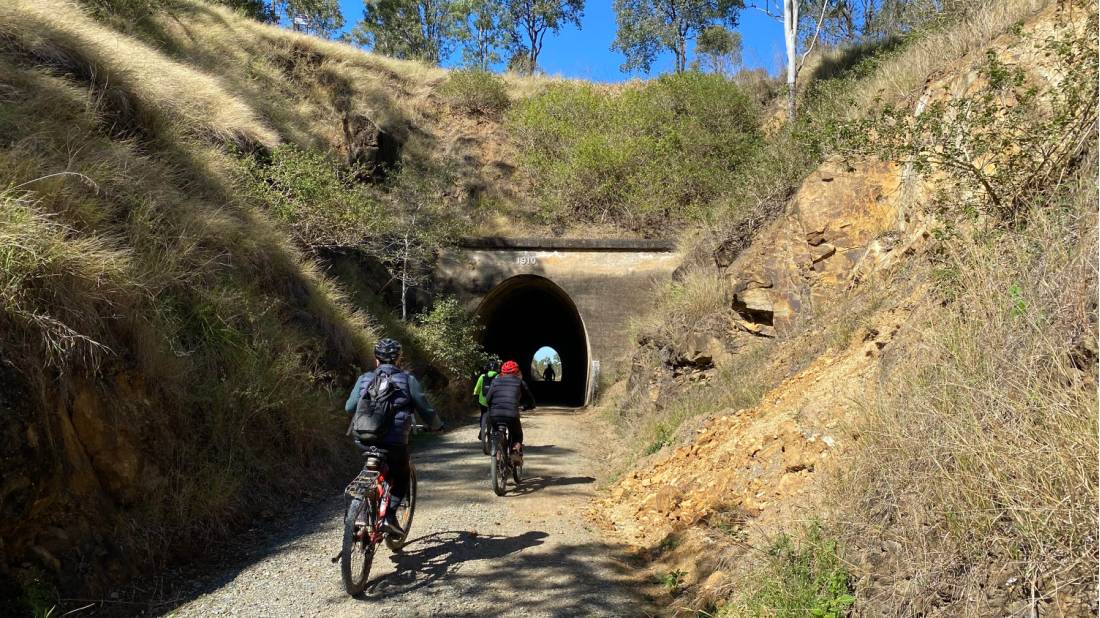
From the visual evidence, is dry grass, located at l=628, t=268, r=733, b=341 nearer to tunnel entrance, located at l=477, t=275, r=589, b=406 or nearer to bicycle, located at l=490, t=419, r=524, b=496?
bicycle, located at l=490, t=419, r=524, b=496

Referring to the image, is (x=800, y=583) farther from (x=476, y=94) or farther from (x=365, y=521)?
(x=476, y=94)

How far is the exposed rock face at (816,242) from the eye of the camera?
28.0ft

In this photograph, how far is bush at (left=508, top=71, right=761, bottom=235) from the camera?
21484 millimetres

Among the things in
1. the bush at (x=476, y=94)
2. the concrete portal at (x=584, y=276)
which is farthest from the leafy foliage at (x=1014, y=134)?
the bush at (x=476, y=94)

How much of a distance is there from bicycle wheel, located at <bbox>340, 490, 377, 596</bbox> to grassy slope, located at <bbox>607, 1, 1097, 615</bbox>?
2.08 metres

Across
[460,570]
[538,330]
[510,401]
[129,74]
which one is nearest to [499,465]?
[510,401]

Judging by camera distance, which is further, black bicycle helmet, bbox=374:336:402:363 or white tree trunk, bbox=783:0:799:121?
white tree trunk, bbox=783:0:799:121

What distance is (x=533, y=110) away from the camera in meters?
26.4

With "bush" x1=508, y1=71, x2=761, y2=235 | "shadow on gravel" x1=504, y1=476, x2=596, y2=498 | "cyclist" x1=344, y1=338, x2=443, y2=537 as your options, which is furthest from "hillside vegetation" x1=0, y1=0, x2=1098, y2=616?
"bush" x1=508, y1=71, x2=761, y2=235

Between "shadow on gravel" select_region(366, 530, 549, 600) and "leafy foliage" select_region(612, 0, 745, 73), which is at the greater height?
"leafy foliage" select_region(612, 0, 745, 73)

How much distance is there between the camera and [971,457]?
118 inches

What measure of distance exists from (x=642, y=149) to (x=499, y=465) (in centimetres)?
1683

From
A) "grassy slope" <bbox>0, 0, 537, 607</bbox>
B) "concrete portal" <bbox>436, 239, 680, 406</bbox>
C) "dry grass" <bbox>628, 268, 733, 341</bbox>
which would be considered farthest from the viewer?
"concrete portal" <bbox>436, 239, 680, 406</bbox>

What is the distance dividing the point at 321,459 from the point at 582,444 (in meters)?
4.72
